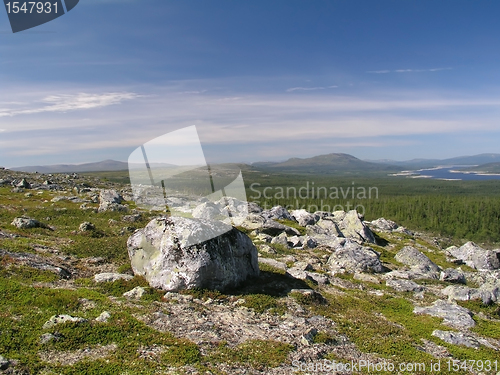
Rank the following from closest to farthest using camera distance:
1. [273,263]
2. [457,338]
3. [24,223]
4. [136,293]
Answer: [457,338], [136,293], [273,263], [24,223]

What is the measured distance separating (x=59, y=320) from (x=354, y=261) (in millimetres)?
26908

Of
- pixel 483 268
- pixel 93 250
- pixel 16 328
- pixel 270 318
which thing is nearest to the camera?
pixel 16 328

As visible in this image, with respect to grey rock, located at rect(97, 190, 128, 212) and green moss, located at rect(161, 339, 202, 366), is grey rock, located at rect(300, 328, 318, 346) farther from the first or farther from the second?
grey rock, located at rect(97, 190, 128, 212)

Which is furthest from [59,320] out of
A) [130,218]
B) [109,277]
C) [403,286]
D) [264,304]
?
[130,218]

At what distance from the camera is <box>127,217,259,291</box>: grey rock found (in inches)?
706

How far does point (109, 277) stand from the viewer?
18.9 m

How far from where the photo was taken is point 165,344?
41.2 ft

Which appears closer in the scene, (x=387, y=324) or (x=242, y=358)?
(x=242, y=358)

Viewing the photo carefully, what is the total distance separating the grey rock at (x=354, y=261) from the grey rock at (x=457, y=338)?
13308 millimetres

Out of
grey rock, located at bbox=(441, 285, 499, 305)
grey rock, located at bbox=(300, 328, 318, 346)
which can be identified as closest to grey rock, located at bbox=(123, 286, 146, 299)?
grey rock, located at bbox=(300, 328, 318, 346)

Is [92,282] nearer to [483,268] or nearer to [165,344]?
[165,344]

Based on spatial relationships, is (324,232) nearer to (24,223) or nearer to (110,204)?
(110,204)

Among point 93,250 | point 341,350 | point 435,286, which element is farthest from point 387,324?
point 93,250

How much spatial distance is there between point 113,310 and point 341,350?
10.8 meters
